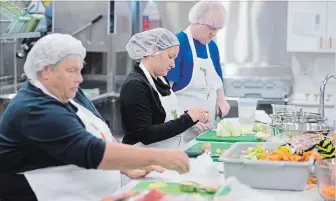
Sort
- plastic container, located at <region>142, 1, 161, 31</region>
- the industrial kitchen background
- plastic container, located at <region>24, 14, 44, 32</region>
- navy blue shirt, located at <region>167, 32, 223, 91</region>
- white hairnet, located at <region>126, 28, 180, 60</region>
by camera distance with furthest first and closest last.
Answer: plastic container, located at <region>142, 1, 161, 31</region>
the industrial kitchen background
plastic container, located at <region>24, 14, 44, 32</region>
navy blue shirt, located at <region>167, 32, 223, 91</region>
white hairnet, located at <region>126, 28, 180, 60</region>

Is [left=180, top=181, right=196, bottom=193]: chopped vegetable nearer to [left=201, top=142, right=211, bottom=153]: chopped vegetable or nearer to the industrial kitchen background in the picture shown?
[left=201, top=142, right=211, bottom=153]: chopped vegetable

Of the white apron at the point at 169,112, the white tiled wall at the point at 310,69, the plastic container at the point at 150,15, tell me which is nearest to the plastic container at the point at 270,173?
the white apron at the point at 169,112

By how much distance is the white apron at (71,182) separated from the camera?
215 cm

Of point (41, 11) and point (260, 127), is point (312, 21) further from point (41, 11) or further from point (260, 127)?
point (41, 11)

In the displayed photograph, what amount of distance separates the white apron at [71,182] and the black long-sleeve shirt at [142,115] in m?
0.56

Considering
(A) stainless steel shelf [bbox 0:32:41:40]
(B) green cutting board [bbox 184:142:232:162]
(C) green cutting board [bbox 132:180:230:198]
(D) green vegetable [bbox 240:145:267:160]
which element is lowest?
(C) green cutting board [bbox 132:180:230:198]

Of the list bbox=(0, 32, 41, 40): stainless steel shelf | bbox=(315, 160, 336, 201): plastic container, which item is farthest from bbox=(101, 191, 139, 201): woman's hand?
bbox=(0, 32, 41, 40): stainless steel shelf

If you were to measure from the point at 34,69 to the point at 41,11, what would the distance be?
294cm

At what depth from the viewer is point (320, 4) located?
5176 millimetres

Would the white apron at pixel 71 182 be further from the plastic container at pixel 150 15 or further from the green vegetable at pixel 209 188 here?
the plastic container at pixel 150 15

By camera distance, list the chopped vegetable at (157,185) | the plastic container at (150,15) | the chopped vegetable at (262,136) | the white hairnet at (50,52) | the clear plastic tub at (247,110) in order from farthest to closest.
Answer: the plastic container at (150,15)
the clear plastic tub at (247,110)
the chopped vegetable at (262,136)
the chopped vegetable at (157,185)
the white hairnet at (50,52)

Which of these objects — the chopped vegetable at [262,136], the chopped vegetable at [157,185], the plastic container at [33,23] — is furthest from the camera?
the plastic container at [33,23]

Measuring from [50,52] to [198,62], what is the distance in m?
1.95

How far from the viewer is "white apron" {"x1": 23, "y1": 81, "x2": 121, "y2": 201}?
2.15 meters
